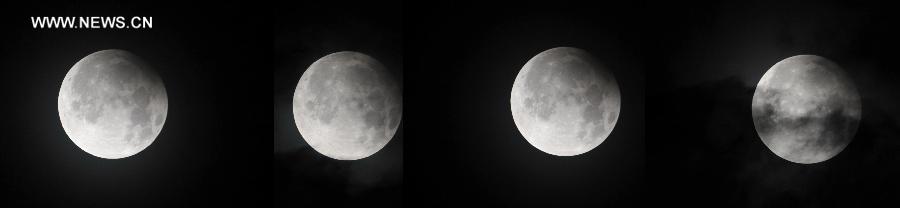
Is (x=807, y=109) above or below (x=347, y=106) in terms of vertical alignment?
below

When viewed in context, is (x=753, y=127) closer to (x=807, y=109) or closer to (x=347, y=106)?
(x=807, y=109)

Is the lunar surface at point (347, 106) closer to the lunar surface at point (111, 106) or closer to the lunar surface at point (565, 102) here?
the lunar surface at point (565, 102)

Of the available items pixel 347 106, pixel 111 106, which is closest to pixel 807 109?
pixel 347 106

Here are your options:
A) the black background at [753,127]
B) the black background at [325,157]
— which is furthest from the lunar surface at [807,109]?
the black background at [325,157]

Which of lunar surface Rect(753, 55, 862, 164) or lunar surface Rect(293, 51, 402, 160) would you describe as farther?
lunar surface Rect(293, 51, 402, 160)

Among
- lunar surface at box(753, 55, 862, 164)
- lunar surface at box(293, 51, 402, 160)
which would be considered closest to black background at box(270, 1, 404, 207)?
lunar surface at box(293, 51, 402, 160)

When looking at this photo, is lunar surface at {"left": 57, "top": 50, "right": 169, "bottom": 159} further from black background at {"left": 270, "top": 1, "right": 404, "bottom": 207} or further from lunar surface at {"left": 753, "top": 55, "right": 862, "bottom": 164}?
lunar surface at {"left": 753, "top": 55, "right": 862, "bottom": 164}

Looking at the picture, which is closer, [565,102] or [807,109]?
[807,109]
